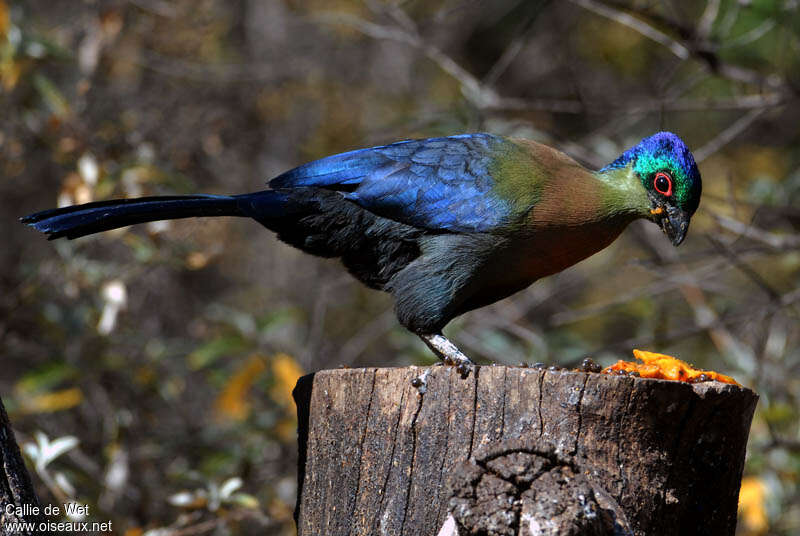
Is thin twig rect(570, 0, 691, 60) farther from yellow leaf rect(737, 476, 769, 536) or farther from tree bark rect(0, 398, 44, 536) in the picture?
tree bark rect(0, 398, 44, 536)

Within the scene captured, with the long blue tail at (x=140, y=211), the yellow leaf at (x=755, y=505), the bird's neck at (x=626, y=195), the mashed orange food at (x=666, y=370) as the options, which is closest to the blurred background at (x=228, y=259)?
the yellow leaf at (x=755, y=505)

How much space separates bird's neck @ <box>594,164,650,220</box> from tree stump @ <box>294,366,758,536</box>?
1.24 meters

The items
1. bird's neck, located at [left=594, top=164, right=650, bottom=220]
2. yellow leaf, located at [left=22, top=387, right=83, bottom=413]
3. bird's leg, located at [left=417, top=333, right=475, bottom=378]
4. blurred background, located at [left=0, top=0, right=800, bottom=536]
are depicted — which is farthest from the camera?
yellow leaf, located at [left=22, top=387, right=83, bottom=413]

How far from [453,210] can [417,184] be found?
0.19m

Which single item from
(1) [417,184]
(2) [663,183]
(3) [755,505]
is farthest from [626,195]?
(3) [755,505]

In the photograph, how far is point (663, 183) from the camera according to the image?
3.62 m

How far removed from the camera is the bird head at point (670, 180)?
3584 millimetres

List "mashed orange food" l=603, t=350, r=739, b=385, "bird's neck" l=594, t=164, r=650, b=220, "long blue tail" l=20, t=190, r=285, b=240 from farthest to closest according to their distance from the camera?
"bird's neck" l=594, t=164, r=650, b=220 → "long blue tail" l=20, t=190, r=285, b=240 → "mashed orange food" l=603, t=350, r=739, b=385

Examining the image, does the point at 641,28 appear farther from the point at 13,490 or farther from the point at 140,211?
the point at 13,490

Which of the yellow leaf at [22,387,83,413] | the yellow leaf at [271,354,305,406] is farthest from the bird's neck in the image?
the yellow leaf at [22,387,83,413]

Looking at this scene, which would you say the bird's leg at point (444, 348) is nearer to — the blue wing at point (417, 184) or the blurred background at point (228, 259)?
the blue wing at point (417, 184)

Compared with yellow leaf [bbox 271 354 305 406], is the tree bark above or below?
below

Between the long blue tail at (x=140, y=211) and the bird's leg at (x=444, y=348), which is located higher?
the long blue tail at (x=140, y=211)

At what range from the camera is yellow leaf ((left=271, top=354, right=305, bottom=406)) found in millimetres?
5086
